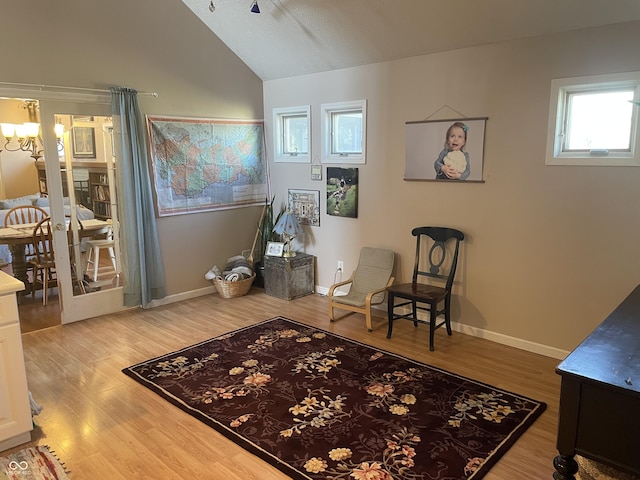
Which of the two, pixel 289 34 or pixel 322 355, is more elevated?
pixel 289 34

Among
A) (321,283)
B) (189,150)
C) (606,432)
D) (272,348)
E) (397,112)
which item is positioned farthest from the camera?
(321,283)

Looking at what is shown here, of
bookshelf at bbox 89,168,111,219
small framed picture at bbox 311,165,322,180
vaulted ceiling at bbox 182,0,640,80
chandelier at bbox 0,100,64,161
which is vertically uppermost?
vaulted ceiling at bbox 182,0,640,80

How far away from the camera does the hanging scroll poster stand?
197 inches

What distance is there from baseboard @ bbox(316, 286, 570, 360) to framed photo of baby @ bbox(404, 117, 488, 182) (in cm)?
135

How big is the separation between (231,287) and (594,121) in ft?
12.7

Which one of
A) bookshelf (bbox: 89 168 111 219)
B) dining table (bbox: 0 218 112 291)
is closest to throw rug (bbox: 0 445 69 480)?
dining table (bbox: 0 218 112 291)

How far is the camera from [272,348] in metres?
3.97

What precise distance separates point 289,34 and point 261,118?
1349 mm

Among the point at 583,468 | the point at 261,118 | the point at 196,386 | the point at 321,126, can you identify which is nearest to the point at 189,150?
the point at 261,118

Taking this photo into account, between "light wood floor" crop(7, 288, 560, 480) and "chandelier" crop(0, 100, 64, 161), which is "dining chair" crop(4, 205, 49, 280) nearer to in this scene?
"chandelier" crop(0, 100, 64, 161)

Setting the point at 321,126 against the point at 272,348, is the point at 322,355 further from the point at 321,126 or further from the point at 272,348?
the point at 321,126

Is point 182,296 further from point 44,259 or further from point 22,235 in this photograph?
point 22,235

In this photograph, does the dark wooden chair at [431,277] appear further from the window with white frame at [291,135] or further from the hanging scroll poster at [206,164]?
the hanging scroll poster at [206,164]

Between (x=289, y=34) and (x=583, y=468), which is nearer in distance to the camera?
(x=583, y=468)
